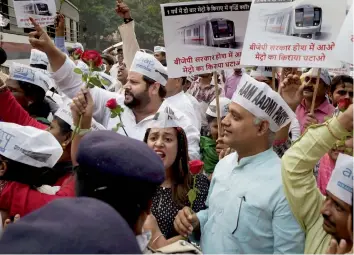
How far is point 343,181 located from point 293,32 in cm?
178

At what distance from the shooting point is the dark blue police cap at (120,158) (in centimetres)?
186

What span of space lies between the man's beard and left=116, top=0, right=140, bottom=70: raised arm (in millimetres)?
1372

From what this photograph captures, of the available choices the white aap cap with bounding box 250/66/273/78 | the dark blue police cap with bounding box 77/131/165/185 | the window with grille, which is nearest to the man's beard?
the white aap cap with bounding box 250/66/273/78

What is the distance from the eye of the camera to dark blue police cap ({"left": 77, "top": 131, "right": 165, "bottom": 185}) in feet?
6.11

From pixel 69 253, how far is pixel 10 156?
1.81 metres

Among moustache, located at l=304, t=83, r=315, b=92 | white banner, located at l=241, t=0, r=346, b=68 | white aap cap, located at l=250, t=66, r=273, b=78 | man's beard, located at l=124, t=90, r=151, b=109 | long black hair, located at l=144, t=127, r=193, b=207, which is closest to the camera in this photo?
long black hair, located at l=144, t=127, r=193, b=207

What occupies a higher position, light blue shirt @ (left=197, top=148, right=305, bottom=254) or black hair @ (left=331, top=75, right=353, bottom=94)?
black hair @ (left=331, top=75, right=353, bottom=94)

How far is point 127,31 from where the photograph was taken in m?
6.16

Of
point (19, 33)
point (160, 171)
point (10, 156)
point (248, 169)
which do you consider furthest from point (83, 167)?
point (19, 33)

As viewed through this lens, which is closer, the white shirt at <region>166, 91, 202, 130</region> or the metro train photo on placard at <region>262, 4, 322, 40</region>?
the metro train photo on placard at <region>262, 4, 322, 40</region>

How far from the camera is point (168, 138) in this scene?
3645mm

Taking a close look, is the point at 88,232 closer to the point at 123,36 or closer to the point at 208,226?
the point at 208,226

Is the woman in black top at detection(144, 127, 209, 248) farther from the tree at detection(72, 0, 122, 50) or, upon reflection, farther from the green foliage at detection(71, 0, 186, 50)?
the tree at detection(72, 0, 122, 50)

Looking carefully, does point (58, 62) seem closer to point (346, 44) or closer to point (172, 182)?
point (172, 182)
